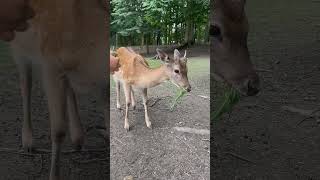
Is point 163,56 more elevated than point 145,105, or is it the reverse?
point 163,56

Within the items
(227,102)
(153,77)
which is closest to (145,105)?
(153,77)

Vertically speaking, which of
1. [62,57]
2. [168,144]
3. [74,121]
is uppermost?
[62,57]

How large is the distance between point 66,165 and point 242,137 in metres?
0.34

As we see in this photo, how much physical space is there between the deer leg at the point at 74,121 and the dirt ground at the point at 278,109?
0.26 meters

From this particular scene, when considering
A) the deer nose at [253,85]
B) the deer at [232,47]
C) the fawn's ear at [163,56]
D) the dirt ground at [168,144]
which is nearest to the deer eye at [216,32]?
the deer at [232,47]

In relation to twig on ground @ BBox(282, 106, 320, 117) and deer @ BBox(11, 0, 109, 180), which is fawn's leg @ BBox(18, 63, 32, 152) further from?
twig on ground @ BBox(282, 106, 320, 117)

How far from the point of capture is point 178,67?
1043 millimetres

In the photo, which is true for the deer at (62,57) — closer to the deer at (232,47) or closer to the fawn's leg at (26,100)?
the fawn's leg at (26,100)

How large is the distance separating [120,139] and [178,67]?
10.1 inches

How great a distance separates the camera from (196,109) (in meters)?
1.01

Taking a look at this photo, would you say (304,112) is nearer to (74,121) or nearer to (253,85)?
(253,85)

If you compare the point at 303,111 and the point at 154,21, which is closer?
the point at 303,111

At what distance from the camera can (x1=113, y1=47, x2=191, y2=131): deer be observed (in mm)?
1043

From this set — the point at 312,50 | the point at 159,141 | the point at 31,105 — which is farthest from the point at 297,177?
the point at 31,105
